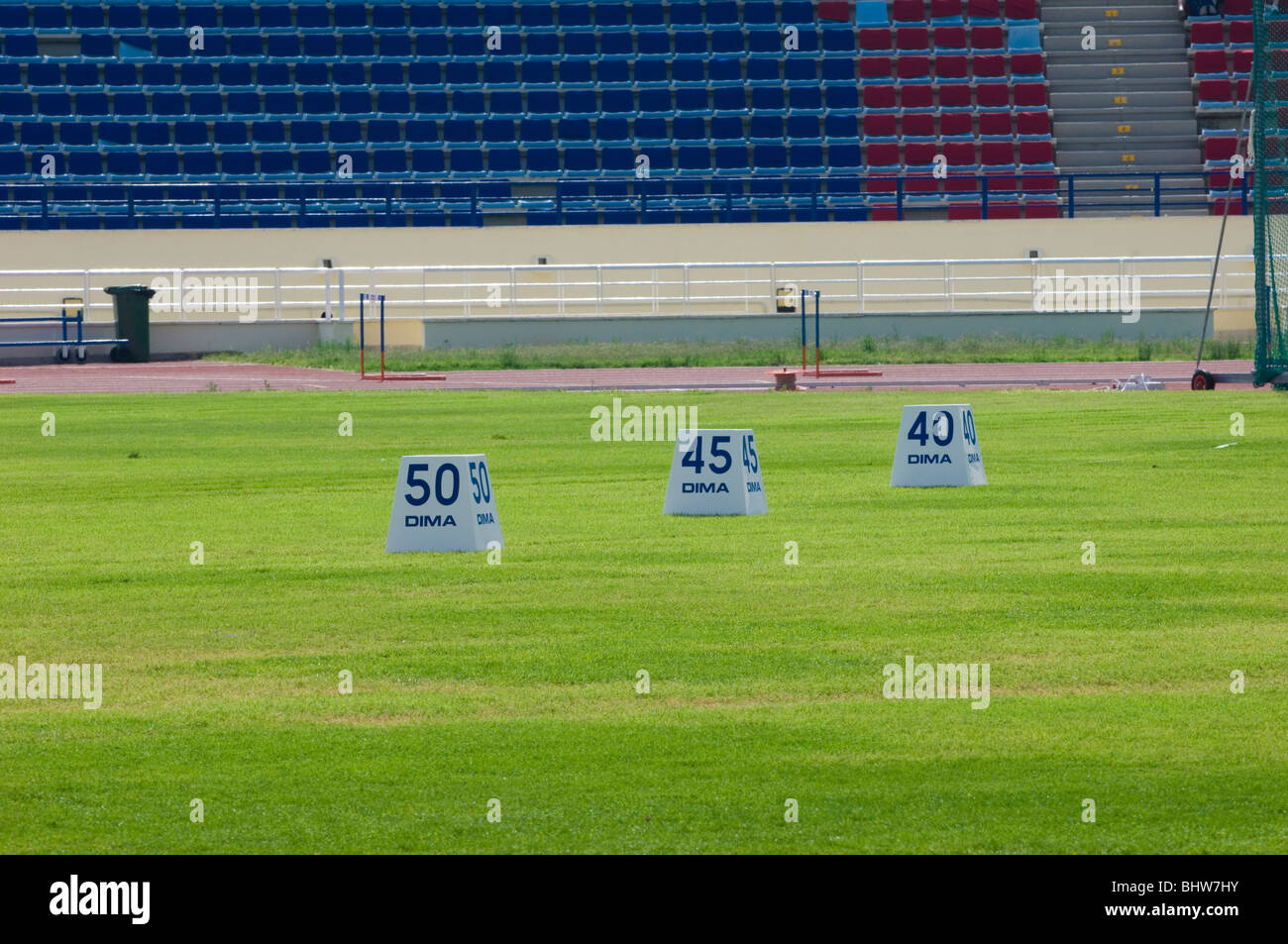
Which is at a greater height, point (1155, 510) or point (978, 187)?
→ point (978, 187)

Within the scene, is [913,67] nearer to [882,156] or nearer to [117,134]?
[882,156]

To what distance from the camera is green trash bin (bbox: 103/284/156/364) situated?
38.9 metres

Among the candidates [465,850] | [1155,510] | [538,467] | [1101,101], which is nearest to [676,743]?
[465,850]

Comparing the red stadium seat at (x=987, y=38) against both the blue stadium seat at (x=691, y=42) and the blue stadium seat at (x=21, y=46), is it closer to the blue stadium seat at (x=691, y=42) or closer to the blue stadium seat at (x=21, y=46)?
the blue stadium seat at (x=691, y=42)

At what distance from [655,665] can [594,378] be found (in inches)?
979

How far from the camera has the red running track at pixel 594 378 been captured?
101 ft

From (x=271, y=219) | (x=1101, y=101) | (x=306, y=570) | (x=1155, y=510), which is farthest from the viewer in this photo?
(x=1101, y=101)

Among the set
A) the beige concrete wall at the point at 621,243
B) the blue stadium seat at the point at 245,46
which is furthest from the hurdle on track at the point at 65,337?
the blue stadium seat at the point at 245,46

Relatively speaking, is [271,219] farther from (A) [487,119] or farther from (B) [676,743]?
(B) [676,743]

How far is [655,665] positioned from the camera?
885 centimetres

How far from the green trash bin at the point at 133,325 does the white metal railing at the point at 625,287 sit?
212 cm

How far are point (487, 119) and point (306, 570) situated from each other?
3685cm

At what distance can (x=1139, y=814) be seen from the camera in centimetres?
640

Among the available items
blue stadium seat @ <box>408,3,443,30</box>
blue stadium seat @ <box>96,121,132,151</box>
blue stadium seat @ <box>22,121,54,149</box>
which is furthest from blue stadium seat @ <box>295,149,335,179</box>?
blue stadium seat @ <box>22,121,54,149</box>
